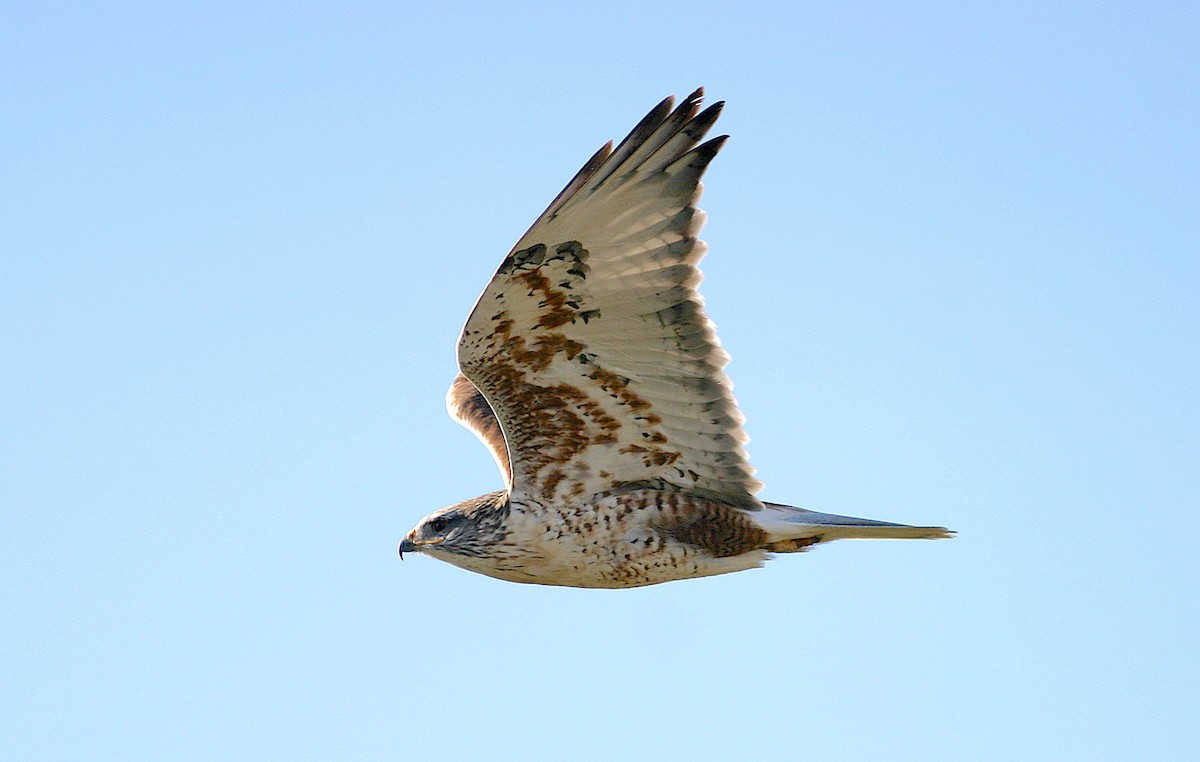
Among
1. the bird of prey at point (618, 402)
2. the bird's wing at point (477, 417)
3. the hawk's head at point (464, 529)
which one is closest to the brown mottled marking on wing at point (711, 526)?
the bird of prey at point (618, 402)

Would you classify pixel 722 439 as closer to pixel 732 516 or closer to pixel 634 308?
pixel 732 516

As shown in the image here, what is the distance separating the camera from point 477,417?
919 cm

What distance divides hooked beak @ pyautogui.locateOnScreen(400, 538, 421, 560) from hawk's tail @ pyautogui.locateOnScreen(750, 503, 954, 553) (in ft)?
6.52

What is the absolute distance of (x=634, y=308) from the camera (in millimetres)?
6918

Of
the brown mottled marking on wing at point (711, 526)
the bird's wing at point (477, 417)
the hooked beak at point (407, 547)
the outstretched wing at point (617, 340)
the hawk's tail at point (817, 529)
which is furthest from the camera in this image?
the bird's wing at point (477, 417)

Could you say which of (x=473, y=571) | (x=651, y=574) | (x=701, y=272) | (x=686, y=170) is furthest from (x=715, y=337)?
(x=473, y=571)

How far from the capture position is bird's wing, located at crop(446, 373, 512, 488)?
882 cm

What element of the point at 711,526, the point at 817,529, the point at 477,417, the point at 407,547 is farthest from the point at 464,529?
the point at 817,529

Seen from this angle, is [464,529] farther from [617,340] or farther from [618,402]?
[617,340]

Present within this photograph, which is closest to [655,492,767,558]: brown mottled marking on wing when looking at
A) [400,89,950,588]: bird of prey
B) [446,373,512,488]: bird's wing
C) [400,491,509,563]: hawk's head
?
[400,89,950,588]: bird of prey

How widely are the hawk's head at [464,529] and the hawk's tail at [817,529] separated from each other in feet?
4.66

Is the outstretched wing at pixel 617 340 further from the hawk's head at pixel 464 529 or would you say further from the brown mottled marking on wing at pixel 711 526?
the hawk's head at pixel 464 529

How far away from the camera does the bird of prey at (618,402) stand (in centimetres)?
662

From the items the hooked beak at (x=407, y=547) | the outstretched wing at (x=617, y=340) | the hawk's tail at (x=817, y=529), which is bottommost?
the hawk's tail at (x=817, y=529)
